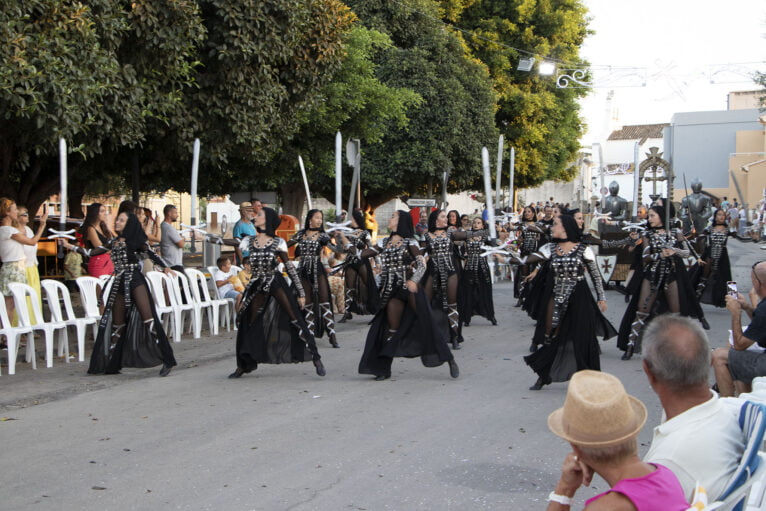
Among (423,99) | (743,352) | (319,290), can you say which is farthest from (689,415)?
(423,99)

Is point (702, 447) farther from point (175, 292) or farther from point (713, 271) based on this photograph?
point (713, 271)

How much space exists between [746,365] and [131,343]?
260 inches

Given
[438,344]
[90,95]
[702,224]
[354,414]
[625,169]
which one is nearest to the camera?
[354,414]

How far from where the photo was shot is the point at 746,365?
6.33 metres

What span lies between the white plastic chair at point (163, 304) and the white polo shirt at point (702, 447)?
10.2 meters

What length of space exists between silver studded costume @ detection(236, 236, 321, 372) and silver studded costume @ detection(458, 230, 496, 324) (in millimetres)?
5056

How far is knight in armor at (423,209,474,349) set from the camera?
12.3m

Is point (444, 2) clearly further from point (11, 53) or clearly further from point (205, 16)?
point (11, 53)

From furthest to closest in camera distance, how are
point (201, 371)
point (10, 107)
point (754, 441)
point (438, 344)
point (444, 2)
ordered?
1. point (444, 2)
2. point (10, 107)
3. point (201, 371)
4. point (438, 344)
5. point (754, 441)

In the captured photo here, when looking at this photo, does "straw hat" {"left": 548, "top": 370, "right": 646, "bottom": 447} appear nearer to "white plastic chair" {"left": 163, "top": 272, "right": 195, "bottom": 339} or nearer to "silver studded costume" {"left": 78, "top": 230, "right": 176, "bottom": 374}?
"silver studded costume" {"left": 78, "top": 230, "right": 176, "bottom": 374}

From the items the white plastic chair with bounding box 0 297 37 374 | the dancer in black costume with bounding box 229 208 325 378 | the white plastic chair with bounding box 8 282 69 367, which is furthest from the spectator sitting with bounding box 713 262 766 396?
the white plastic chair with bounding box 8 282 69 367

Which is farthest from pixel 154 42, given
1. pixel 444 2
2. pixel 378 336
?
pixel 444 2

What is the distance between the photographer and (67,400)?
9.10 metres

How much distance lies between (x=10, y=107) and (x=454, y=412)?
23.7 feet
